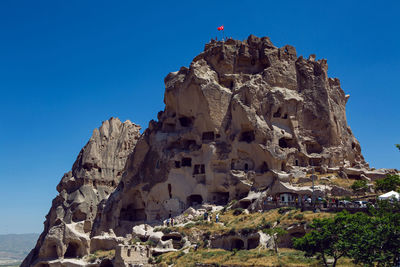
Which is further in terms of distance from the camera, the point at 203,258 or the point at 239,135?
the point at 239,135

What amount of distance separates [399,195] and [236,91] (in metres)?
31.7

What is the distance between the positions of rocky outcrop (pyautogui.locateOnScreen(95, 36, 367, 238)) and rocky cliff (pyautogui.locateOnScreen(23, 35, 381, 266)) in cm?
15

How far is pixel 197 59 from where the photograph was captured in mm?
76375

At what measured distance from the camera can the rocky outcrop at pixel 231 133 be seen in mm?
67062

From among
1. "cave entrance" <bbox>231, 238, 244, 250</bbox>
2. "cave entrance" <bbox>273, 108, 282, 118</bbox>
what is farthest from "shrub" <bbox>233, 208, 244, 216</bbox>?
"cave entrance" <bbox>273, 108, 282, 118</bbox>

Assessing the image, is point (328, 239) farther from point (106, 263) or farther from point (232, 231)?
point (106, 263)

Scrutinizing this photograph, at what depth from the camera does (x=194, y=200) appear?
69.4m

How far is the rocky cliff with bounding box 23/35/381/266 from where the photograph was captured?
6581cm

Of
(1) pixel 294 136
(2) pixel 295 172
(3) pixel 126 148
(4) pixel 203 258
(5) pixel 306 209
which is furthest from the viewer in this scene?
(3) pixel 126 148

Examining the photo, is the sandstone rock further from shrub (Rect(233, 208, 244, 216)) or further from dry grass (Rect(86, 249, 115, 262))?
dry grass (Rect(86, 249, 115, 262))

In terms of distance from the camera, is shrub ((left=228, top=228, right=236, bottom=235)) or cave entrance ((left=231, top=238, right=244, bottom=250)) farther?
cave entrance ((left=231, top=238, right=244, bottom=250))

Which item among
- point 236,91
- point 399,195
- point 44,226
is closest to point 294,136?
point 236,91

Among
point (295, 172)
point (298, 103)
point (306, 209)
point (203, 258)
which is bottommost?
point (203, 258)

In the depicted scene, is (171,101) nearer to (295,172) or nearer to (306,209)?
(295,172)
